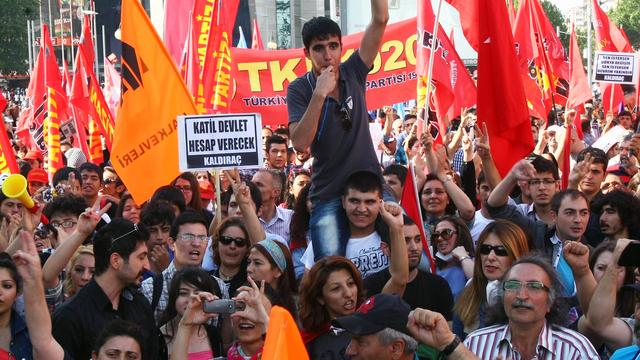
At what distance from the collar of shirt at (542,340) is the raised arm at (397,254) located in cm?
117

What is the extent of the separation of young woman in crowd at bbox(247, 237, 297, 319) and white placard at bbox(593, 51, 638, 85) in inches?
434

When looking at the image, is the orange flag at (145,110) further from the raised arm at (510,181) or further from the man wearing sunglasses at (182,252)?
the raised arm at (510,181)

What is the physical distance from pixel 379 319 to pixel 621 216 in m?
3.36

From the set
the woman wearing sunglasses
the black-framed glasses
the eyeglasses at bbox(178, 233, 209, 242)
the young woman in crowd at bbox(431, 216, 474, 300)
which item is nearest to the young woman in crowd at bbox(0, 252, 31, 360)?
the eyeglasses at bbox(178, 233, 209, 242)

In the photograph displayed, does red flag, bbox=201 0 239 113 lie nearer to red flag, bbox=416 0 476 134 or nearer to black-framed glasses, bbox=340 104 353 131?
red flag, bbox=416 0 476 134

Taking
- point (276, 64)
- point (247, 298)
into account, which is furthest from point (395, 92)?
point (247, 298)

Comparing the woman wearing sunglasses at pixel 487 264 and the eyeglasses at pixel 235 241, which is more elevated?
the eyeglasses at pixel 235 241

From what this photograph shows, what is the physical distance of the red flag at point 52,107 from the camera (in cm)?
1405

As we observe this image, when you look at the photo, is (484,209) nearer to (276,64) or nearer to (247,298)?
(247,298)

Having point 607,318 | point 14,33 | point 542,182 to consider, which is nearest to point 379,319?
point 607,318

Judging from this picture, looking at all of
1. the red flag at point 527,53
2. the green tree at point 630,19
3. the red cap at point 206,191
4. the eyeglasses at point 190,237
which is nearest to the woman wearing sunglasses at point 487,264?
the eyeglasses at point 190,237

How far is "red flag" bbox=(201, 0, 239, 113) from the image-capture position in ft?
39.8

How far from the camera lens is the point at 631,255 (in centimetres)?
493

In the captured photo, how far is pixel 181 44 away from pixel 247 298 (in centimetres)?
936
